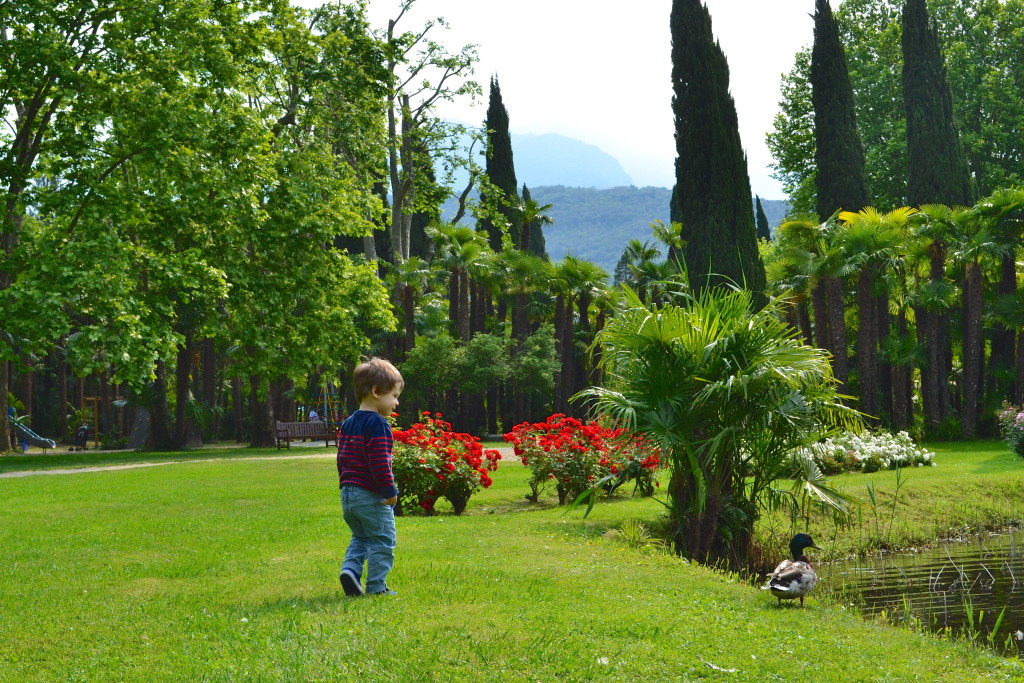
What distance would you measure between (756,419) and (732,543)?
1.67 metres

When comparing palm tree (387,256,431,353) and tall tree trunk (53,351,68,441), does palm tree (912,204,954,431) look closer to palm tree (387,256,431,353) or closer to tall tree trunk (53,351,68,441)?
palm tree (387,256,431,353)

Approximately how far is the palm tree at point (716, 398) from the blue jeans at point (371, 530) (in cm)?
403

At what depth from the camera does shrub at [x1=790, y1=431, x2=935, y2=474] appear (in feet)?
66.5

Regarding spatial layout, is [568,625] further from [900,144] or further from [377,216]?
[900,144]

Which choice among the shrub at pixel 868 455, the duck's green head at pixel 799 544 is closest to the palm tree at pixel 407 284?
the shrub at pixel 868 455

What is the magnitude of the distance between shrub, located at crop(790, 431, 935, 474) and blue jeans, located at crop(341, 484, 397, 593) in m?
14.4

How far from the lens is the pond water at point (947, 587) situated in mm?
9031

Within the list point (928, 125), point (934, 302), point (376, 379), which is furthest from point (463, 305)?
point (376, 379)

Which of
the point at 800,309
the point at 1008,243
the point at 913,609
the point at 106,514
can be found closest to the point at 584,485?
the point at 913,609

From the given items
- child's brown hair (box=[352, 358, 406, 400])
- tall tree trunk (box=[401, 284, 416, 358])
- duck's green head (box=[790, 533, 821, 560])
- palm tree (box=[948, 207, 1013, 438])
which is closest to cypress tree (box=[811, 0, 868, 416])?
palm tree (box=[948, 207, 1013, 438])

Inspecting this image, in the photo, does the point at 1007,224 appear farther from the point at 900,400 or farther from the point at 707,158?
the point at 707,158

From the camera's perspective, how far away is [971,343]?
31.9 metres

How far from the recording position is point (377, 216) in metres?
→ 37.8

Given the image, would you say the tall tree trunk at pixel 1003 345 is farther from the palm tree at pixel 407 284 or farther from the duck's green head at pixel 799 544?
the duck's green head at pixel 799 544
